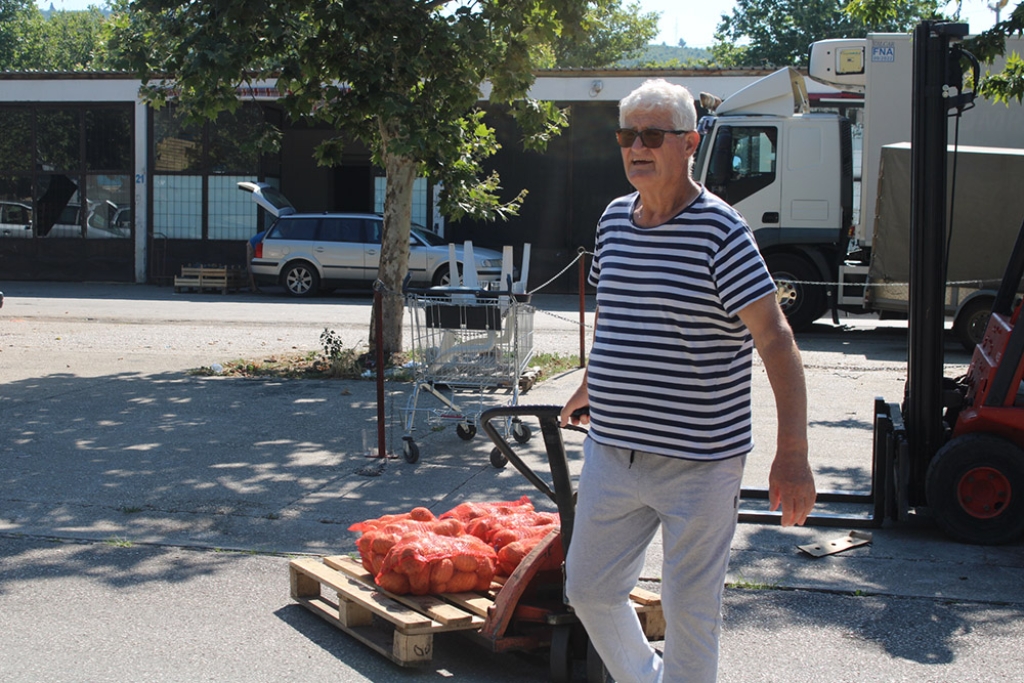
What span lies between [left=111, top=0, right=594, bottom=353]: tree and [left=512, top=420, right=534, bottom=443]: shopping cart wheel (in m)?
3.27

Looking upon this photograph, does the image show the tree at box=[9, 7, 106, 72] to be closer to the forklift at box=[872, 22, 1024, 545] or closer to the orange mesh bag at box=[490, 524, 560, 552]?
the forklift at box=[872, 22, 1024, 545]

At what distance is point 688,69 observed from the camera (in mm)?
24062

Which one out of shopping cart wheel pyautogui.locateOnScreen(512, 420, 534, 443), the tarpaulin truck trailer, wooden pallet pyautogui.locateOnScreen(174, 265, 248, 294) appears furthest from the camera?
wooden pallet pyautogui.locateOnScreen(174, 265, 248, 294)

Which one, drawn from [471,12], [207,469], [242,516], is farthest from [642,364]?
[471,12]

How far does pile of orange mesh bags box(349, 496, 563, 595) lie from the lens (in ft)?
14.2

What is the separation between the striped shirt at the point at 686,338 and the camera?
2.99m

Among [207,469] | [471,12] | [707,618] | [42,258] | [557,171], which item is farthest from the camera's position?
[42,258]

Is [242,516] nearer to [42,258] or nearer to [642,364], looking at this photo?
[642,364]

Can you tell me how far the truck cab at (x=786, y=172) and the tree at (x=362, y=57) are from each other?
15.7 ft

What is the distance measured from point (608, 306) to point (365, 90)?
25.5 feet

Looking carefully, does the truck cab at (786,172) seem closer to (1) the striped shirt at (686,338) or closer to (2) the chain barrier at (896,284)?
(2) the chain barrier at (896,284)

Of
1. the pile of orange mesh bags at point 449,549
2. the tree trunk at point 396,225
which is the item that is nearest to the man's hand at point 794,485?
the pile of orange mesh bags at point 449,549

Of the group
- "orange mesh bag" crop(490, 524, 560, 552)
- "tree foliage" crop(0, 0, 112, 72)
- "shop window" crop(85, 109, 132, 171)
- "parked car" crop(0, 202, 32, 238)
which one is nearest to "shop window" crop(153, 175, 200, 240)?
"shop window" crop(85, 109, 132, 171)

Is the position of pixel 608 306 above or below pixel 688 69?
below
